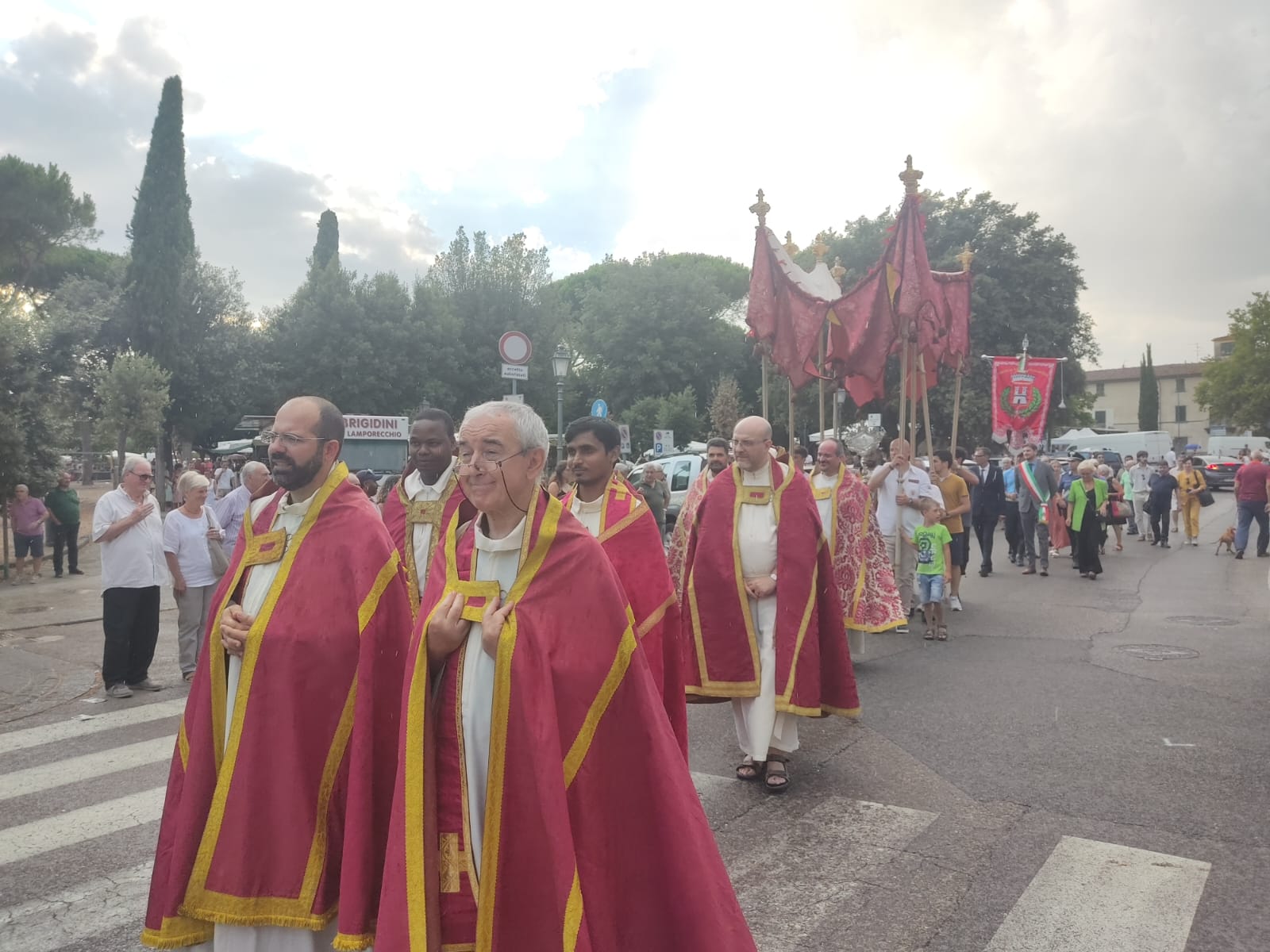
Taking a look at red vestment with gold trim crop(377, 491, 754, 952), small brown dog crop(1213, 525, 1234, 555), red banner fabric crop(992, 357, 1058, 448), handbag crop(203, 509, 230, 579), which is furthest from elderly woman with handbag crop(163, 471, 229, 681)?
small brown dog crop(1213, 525, 1234, 555)

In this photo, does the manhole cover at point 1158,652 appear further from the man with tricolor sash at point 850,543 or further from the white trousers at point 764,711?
the white trousers at point 764,711

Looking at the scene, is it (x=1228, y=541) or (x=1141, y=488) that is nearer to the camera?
(x=1228, y=541)

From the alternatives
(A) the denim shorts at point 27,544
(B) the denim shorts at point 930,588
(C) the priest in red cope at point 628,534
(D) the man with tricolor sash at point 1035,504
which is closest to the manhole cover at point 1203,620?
(B) the denim shorts at point 930,588

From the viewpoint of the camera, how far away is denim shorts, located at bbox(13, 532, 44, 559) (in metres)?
14.7

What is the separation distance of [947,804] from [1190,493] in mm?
16664

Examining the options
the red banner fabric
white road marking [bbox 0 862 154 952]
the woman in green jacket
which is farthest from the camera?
the red banner fabric

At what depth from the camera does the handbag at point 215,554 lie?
8125 mm

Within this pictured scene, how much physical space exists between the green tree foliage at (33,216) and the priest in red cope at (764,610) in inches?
1565

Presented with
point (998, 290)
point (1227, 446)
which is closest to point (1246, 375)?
point (1227, 446)

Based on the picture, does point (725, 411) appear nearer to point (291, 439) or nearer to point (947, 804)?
point (947, 804)

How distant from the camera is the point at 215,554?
8.16 meters

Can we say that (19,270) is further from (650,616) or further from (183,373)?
(650,616)

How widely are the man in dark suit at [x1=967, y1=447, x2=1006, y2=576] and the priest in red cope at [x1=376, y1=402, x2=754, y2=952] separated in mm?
12764

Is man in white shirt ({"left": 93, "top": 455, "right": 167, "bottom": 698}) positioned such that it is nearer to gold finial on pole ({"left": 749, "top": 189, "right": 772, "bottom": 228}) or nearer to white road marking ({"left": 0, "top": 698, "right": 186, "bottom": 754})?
white road marking ({"left": 0, "top": 698, "right": 186, "bottom": 754})
